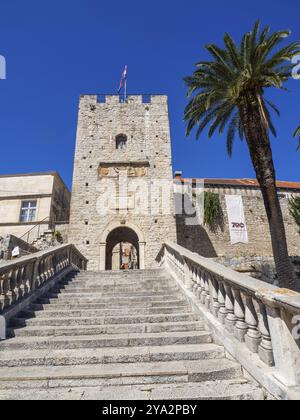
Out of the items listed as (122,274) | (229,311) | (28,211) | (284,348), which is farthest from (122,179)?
(284,348)

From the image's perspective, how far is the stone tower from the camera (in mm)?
13852

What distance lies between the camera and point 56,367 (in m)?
2.97

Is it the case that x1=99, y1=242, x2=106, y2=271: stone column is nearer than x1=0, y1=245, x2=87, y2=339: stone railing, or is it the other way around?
x1=0, y1=245, x2=87, y2=339: stone railing

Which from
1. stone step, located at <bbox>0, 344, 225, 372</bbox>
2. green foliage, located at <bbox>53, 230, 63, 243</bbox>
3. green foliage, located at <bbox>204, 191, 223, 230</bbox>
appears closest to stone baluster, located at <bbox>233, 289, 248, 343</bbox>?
stone step, located at <bbox>0, 344, 225, 372</bbox>

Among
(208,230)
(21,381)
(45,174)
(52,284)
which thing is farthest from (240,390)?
(45,174)

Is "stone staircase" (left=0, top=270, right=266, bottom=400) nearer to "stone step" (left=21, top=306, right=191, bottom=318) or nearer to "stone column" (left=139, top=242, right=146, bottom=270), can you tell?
"stone step" (left=21, top=306, right=191, bottom=318)

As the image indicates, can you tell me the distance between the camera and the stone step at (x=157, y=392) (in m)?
2.30

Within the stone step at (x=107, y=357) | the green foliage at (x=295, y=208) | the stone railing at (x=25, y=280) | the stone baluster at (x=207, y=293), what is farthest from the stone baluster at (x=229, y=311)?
the green foliage at (x=295, y=208)

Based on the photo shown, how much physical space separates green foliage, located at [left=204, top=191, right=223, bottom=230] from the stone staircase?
1328 cm

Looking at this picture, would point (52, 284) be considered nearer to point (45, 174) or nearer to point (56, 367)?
point (56, 367)

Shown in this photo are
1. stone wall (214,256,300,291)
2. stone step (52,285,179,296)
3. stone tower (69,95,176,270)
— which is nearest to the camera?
stone step (52,285,179,296)
